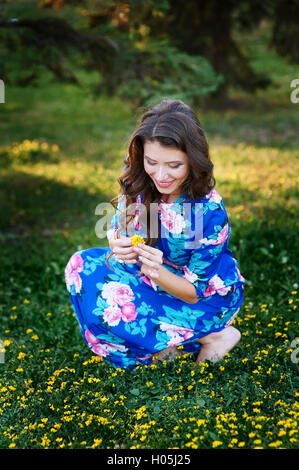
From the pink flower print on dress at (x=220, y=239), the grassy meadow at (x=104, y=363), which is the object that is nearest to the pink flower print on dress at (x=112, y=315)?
the grassy meadow at (x=104, y=363)

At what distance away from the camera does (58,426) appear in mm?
2508

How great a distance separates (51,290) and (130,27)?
9.42ft

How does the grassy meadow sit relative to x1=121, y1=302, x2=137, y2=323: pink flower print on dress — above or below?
below

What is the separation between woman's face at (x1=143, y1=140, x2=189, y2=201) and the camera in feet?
8.24

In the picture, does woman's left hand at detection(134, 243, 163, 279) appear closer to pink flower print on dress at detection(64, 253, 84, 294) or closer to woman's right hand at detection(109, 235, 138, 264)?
woman's right hand at detection(109, 235, 138, 264)

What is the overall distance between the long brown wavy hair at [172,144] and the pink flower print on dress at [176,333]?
18.8 inches

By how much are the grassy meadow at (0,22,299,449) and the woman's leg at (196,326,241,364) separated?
7 cm

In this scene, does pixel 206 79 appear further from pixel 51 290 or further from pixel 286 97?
pixel 286 97

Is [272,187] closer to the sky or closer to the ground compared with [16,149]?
closer to the sky

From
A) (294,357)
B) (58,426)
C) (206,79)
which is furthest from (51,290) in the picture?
(206,79)

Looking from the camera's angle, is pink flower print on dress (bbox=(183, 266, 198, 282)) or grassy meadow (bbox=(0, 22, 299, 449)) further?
pink flower print on dress (bbox=(183, 266, 198, 282))

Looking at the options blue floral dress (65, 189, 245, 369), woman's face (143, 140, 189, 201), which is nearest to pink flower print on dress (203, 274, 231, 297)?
blue floral dress (65, 189, 245, 369)

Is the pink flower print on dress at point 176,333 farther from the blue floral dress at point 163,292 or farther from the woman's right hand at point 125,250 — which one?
the woman's right hand at point 125,250
